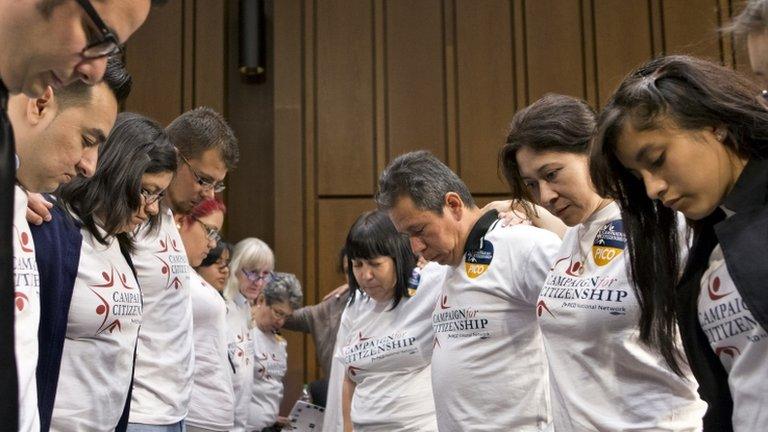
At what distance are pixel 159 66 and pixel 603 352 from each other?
4.17 m

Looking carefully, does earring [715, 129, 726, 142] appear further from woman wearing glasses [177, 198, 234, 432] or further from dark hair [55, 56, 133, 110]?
woman wearing glasses [177, 198, 234, 432]

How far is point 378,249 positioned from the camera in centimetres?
290

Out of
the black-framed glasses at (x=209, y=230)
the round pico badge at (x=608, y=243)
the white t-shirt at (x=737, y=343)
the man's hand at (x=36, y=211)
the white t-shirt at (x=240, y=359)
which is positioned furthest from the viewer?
the white t-shirt at (x=240, y=359)

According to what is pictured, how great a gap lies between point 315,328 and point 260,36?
84.3 inches

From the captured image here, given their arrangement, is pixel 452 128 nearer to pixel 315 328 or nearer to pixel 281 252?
pixel 281 252

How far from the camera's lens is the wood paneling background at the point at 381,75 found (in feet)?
16.8

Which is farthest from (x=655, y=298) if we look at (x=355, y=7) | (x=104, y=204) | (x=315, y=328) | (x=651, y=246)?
(x=355, y=7)

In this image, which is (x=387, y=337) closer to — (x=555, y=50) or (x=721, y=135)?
(x=721, y=135)

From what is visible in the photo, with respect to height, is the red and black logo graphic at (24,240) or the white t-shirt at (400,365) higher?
the red and black logo graphic at (24,240)

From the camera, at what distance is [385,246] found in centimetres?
290

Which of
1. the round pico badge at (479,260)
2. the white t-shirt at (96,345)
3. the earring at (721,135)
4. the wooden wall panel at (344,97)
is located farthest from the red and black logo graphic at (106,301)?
the wooden wall panel at (344,97)

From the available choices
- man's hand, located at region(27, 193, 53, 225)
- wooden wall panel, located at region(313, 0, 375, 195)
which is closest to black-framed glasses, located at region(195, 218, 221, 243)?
man's hand, located at region(27, 193, 53, 225)

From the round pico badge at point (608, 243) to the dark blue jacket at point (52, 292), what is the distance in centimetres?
120

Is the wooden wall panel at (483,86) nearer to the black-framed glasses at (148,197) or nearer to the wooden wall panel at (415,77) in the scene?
the wooden wall panel at (415,77)
